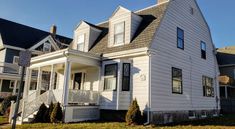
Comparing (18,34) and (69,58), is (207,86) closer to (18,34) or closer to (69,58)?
(69,58)

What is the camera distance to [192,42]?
53.6 feet

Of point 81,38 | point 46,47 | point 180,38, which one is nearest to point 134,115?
point 180,38

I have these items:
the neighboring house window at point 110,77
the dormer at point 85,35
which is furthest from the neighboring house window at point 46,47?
the neighboring house window at point 110,77

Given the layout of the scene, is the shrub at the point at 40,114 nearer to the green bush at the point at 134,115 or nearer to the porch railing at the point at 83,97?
the porch railing at the point at 83,97

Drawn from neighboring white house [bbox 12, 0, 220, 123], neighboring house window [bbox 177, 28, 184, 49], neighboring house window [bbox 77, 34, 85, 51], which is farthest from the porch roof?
neighboring house window [bbox 177, 28, 184, 49]

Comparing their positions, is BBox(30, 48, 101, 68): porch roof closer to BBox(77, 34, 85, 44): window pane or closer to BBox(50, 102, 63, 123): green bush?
BBox(50, 102, 63, 123): green bush

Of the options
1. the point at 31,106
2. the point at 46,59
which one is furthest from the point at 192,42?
the point at 31,106

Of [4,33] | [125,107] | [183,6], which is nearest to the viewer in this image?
[125,107]

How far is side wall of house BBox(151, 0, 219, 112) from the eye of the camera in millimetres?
12578

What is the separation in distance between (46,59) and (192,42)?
10225 millimetres

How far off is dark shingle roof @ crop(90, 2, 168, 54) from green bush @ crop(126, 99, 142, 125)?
10.9 feet

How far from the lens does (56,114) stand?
11.5 meters

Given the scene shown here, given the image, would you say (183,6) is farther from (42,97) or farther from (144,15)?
(42,97)

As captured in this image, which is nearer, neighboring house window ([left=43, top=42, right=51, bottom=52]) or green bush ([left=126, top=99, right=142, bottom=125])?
green bush ([left=126, top=99, right=142, bottom=125])
